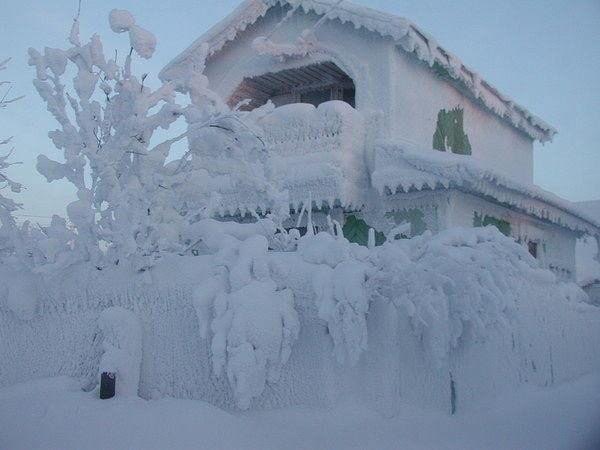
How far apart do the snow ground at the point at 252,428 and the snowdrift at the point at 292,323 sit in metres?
0.16

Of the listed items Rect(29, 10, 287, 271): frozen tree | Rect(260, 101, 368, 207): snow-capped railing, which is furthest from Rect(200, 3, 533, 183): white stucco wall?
Rect(29, 10, 287, 271): frozen tree

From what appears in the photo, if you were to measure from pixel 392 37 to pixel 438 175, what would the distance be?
11.0 feet

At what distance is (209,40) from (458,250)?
1006cm

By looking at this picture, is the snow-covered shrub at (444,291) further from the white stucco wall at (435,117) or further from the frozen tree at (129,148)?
the white stucco wall at (435,117)

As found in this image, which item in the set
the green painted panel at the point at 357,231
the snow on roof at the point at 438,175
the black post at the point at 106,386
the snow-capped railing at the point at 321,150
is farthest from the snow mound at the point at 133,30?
the green painted panel at the point at 357,231

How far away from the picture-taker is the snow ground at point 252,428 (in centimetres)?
448

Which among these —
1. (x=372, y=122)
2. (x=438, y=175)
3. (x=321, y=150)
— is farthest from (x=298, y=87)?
(x=438, y=175)

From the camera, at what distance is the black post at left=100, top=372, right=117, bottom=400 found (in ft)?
16.9

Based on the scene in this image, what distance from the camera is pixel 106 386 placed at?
203 inches

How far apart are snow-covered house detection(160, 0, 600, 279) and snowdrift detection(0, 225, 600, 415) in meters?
2.92

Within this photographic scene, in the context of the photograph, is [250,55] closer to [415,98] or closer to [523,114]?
[415,98]

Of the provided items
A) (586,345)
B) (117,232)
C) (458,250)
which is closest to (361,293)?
(458,250)

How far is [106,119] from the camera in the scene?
652 cm

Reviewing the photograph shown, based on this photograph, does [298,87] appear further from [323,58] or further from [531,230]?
[531,230]
